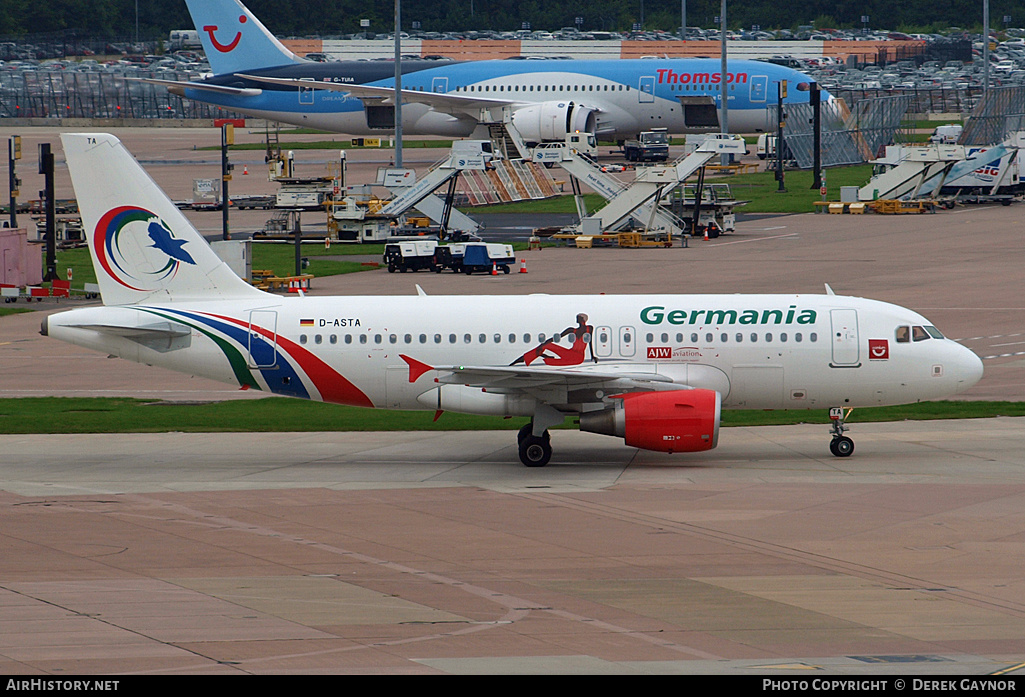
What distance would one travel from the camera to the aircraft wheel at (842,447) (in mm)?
34188

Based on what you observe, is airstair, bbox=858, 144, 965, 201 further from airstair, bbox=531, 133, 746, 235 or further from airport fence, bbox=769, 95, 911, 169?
airport fence, bbox=769, 95, 911, 169

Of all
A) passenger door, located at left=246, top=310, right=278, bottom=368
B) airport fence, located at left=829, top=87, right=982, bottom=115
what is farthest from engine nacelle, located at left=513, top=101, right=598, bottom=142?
passenger door, located at left=246, top=310, right=278, bottom=368

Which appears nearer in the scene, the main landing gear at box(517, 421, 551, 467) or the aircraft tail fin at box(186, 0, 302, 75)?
the main landing gear at box(517, 421, 551, 467)

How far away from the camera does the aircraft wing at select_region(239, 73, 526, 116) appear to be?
106m

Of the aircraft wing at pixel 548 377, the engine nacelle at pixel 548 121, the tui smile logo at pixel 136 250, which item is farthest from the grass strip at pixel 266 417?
the engine nacelle at pixel 548 121

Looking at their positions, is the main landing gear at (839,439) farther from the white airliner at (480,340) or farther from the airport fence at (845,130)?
the airport fence at (845,130)

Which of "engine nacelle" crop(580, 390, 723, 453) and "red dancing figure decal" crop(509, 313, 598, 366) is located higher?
"red dancing figure decal" crop(509, 313, 598, 366)

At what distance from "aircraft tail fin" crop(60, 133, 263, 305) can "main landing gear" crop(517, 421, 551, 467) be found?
8.39 meters

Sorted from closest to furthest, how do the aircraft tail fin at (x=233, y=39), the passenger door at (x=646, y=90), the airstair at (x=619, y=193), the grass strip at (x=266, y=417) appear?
the grass strip at (x=266, y=417)
the airstair at (x=619, y=193)
the aircraft tail fin at (x=233, y=39)
the passenger door at (x=646, y=90)

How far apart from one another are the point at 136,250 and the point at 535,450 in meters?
11.4

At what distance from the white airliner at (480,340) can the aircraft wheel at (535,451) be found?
0.04 m
